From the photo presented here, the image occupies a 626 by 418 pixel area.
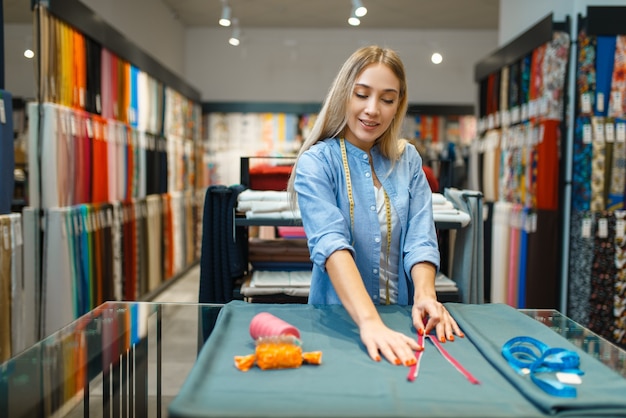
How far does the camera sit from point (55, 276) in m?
3.66

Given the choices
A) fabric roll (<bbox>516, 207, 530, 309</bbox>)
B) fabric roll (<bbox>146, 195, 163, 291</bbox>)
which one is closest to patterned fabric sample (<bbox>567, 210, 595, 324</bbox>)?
fabric roll (<bbox>516, 207, 530, 309</bbox>)

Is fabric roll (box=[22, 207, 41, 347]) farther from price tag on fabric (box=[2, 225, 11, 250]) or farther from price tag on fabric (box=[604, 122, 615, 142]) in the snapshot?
price tag on fabric (box=[604, 122, 615, 142])

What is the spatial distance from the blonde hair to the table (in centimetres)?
54

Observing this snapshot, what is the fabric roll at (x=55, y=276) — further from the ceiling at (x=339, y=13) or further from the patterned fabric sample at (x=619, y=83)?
the ceiling at (x=339, y=13)

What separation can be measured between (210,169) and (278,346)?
25.1 ft

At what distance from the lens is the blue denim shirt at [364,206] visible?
163cm

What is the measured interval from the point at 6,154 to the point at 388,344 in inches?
96.5

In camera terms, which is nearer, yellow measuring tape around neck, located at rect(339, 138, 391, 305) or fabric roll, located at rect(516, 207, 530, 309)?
yellow measuring tape around neck, located at rect(339, 138, 391, 305)

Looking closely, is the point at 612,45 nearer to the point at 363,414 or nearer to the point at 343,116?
the point at 343,116

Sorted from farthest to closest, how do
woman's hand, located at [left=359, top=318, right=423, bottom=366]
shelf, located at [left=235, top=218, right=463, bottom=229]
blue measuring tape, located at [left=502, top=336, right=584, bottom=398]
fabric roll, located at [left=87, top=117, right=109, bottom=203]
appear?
fabric roll, located at [left=87, top=117, right=109, bottom=203] → shelf, located at [left=235, top=218, right=463, bottom=229] → woman's hand, located at [left=359, top=318, right=423, bottom=366] → blue measuring tape, located at [left=502, top=336, right=584, bottom=398]

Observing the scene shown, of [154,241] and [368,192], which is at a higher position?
[368,192]

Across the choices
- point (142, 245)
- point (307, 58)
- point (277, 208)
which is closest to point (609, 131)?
point (277, 208)

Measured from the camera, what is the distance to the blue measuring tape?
39.9 inches

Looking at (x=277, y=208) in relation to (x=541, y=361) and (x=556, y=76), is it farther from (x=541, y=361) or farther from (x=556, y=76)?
(x=556, y=76)
